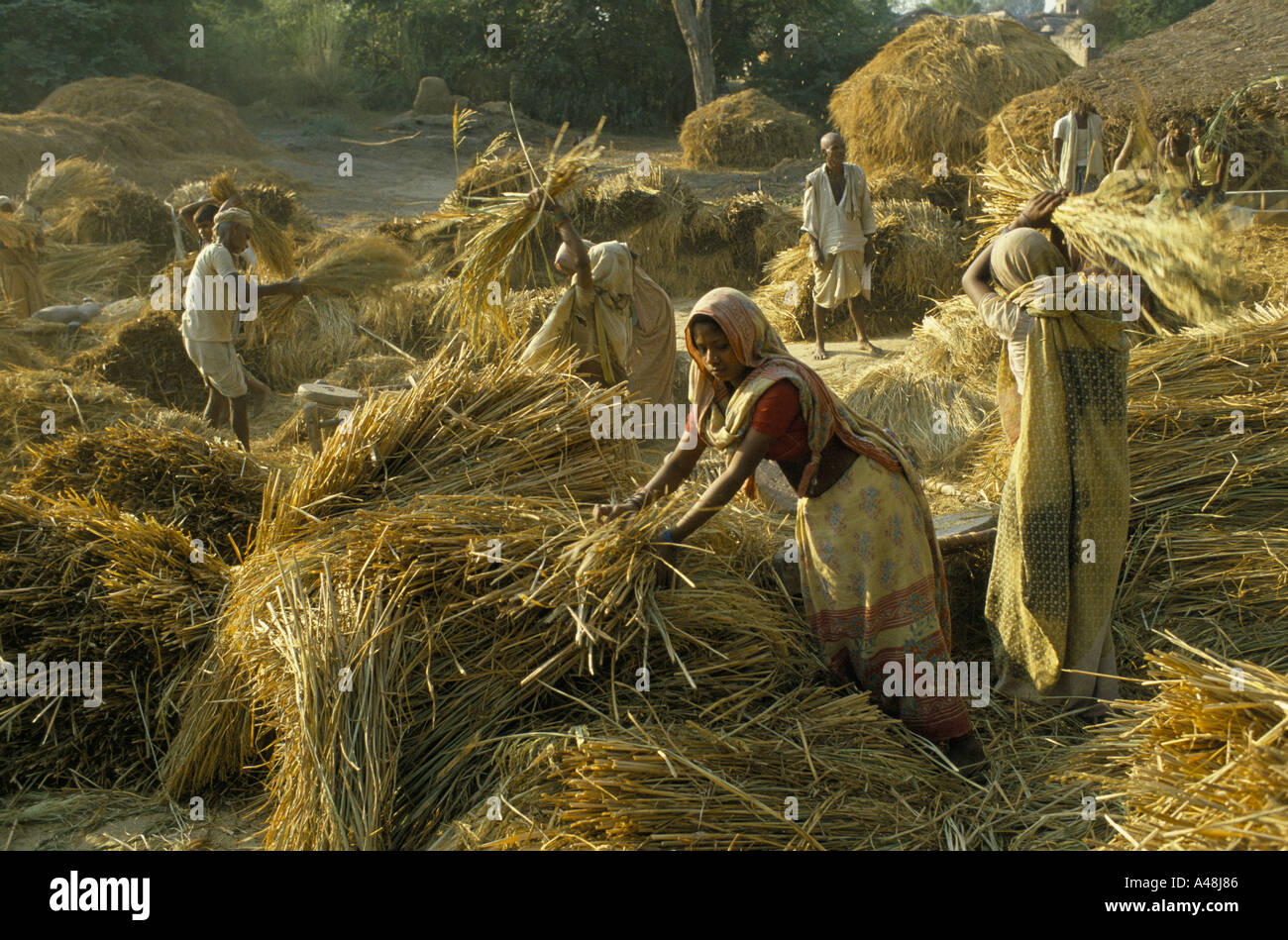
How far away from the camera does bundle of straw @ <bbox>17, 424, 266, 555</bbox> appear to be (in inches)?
160

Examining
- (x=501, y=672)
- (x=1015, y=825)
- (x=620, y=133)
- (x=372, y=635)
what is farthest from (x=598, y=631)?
(x=620, y=133)

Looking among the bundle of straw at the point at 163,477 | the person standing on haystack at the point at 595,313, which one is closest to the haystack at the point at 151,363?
the bundle of straw at the point at 163,477

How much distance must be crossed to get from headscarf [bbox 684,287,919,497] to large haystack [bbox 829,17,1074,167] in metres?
11.5

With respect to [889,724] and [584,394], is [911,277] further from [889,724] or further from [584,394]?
[889,724]

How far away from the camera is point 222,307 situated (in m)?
5.72

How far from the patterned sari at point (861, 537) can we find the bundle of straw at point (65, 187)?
40.8ft

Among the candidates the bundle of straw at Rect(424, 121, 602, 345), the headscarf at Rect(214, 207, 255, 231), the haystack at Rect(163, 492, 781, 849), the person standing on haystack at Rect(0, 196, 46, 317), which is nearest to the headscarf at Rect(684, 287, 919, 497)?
the haystack at Rect(163, 492, 781, 849)

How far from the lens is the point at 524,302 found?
320 inches

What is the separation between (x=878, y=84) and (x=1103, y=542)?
39.4 feet

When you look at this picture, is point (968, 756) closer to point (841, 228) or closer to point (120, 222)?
point (841, 228)

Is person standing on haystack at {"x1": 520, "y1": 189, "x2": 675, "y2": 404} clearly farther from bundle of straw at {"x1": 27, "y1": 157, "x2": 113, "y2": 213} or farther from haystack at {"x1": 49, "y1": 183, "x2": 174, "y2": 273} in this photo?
bundle of straw at {"x1": 27, "y1": 157, "x2": 113, "y2": 213}

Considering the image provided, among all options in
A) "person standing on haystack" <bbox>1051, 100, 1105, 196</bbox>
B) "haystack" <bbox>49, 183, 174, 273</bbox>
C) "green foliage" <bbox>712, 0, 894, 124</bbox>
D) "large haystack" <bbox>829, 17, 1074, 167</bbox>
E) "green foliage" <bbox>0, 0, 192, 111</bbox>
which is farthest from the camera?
"green foliage" <bbox>712, 0, 894, 124</bbox>

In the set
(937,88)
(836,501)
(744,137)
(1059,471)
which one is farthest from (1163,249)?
(744,137)

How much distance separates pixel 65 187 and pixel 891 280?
10262mm
